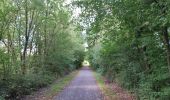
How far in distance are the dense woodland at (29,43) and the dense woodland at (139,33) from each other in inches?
72.7

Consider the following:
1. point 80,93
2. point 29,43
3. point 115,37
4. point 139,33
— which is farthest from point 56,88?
point 139,33

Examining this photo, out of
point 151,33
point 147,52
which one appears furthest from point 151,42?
point 147,52

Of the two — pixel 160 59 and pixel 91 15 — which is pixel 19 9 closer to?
pixel 91 15

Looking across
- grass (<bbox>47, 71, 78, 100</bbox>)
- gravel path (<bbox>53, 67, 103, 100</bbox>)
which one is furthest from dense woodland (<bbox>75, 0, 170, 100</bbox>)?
grass (<bbox>47, 71, 78, 100</bbox>)

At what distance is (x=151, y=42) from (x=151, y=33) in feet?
2.38

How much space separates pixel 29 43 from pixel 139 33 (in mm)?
15075

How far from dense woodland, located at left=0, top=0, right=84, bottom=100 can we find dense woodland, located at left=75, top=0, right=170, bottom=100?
1846mm

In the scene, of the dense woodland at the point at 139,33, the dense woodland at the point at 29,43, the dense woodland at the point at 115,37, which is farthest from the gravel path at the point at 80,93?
the dense woodland at the point at 139,33

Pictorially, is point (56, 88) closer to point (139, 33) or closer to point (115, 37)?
point (115, 37)

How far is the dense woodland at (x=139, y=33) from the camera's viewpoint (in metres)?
11.0

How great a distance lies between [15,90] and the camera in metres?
16.8

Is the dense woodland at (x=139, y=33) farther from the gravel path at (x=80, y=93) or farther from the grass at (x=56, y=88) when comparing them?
the grass at (x=56, y=88)

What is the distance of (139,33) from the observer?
1449cm

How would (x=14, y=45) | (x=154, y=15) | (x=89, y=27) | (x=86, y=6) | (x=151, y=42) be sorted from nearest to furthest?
(x=154, y=15), (x=151, y=42), (x=86, y=6), (x=89, y=27), (x=14, y=45)
